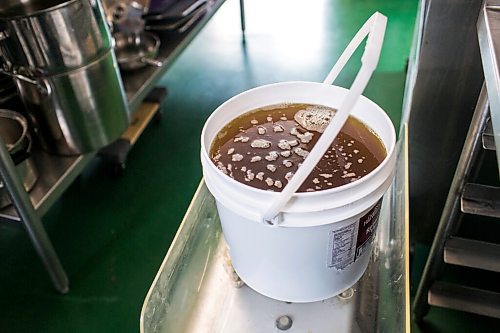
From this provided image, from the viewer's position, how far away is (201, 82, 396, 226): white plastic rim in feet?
2.06

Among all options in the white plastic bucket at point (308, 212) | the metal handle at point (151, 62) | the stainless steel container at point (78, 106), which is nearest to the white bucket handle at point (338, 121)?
the white plastic bucket at point (308, 212)

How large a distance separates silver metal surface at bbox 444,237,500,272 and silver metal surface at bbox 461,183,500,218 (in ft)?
0.51

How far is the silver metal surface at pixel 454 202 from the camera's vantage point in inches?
39.2

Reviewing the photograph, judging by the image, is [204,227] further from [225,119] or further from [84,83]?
[84,83]

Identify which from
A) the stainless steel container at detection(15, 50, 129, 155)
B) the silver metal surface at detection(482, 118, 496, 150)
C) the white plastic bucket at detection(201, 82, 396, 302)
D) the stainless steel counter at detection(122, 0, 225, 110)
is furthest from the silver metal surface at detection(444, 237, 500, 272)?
the stainless steel counter at detection(122, 0, 225, 110)

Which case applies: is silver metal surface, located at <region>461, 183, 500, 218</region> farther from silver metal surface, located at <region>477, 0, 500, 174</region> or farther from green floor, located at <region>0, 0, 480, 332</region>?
green floor, located at <region>0, 0, 480, 332</region>

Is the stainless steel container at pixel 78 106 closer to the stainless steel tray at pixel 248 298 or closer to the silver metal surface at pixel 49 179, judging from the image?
the silver metal surface at pixel 49 179

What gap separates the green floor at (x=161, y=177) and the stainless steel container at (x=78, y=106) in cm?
34

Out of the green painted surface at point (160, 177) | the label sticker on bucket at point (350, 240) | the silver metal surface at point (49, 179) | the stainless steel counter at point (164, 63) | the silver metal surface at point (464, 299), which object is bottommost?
the green painted surface at point (160, 177)

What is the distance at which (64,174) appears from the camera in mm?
1479

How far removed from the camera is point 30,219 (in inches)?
52.6

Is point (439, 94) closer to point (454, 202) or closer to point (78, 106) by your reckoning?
point (454, 202)

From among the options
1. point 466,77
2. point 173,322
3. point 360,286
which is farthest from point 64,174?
point 466,77

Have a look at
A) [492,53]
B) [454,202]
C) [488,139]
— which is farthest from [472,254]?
[492,53]
